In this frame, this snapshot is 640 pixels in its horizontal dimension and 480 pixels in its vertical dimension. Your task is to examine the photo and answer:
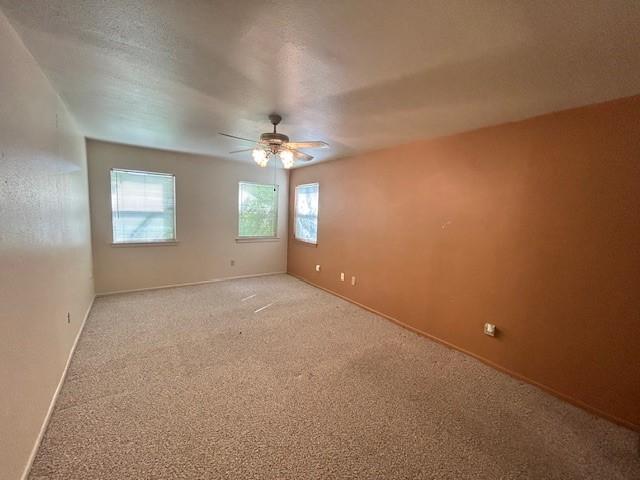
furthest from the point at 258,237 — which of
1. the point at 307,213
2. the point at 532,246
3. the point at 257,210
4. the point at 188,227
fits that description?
the point at 532,246

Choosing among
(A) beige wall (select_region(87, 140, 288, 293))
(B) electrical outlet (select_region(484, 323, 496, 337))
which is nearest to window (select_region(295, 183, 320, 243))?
(A) beige wall (select_region(87, 140, 288, 293))

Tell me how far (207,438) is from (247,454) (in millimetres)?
286

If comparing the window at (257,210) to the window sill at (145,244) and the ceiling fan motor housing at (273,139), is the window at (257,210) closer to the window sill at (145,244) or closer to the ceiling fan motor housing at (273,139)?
the window sill at (145,244)

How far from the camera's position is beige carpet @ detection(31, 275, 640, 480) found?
1.49 metres

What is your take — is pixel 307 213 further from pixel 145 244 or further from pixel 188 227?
pixel 145 244

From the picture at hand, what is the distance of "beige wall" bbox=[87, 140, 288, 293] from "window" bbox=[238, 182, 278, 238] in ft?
0.37

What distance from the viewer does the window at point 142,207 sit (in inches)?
158

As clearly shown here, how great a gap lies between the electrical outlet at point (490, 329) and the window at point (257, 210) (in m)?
4.06

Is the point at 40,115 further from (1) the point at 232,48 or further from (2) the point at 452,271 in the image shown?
(2) the point at 452,271

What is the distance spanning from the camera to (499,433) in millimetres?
1765

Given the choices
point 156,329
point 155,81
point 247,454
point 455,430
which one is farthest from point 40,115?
point 455,430

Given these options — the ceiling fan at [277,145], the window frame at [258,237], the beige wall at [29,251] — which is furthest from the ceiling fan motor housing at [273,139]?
the window frame at [258,237]

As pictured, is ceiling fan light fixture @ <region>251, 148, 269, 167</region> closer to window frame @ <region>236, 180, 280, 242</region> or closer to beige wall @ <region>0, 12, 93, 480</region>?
beige wall @ <region>0, 12, 93, 480</region>

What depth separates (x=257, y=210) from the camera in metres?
5.33
